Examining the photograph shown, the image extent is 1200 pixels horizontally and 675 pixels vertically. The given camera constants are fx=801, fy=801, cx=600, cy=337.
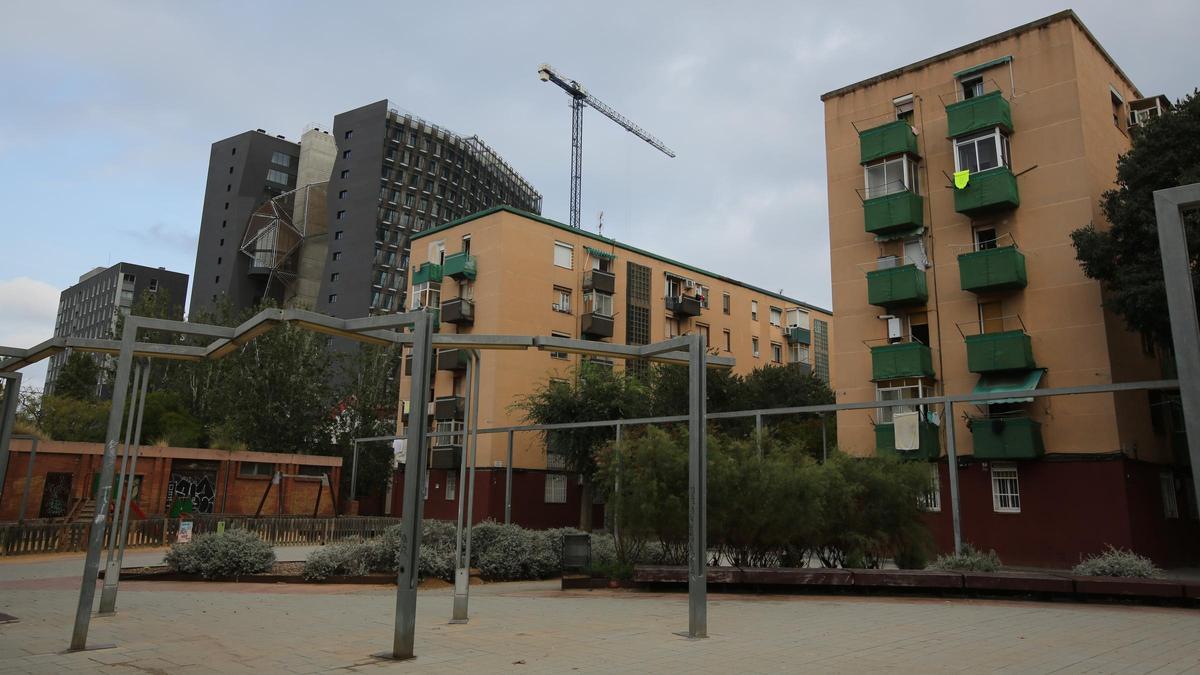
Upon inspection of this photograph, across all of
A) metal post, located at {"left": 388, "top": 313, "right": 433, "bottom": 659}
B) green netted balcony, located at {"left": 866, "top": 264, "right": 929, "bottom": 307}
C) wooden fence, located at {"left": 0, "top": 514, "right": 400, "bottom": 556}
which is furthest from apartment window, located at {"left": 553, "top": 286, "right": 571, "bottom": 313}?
metal post, located at {"left": 388, "top": 313, "right": 433, "bottom": 659}

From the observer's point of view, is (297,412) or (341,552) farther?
(297,412)

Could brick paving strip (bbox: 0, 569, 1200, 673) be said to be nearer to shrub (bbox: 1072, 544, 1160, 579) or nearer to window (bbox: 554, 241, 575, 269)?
shrub (bbox: 1072, 544, 1160, 579)

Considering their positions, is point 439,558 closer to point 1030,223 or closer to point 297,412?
point 1030,223

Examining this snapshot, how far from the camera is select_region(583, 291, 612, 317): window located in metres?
44.5

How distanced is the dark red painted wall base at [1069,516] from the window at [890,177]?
9.98 metres

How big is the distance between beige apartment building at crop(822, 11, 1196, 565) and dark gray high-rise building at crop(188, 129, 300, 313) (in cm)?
7114

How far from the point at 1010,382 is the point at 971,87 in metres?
10.8

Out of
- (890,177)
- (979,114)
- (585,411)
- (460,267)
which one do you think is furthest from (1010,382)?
(460,267)

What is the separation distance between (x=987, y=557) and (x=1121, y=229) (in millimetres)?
12349

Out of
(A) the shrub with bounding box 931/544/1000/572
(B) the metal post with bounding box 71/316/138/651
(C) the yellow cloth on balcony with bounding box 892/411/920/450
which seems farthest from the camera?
(C) the yellow cloth on balcony with bounding box 892/411/920/450

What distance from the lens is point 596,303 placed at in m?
44.7

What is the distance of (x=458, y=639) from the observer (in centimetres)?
904

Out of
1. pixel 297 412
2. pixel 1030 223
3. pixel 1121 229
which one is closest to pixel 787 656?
pixel 1121 229

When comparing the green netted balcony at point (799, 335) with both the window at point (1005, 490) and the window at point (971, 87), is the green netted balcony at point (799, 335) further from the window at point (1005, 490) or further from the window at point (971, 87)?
the window at point (1005, 490)
